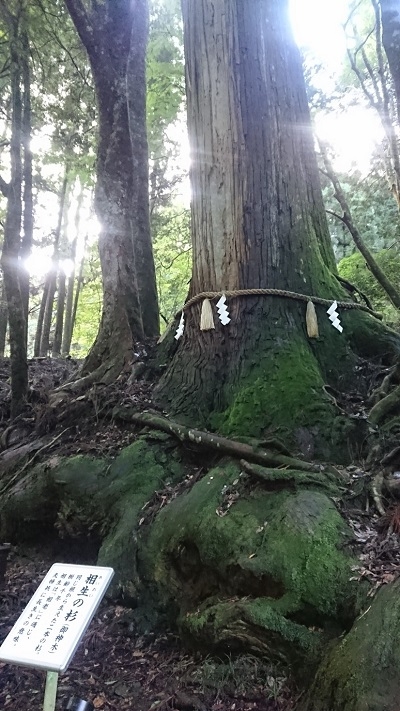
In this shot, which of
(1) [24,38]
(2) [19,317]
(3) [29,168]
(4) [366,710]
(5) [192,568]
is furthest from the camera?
(3) [29,168]

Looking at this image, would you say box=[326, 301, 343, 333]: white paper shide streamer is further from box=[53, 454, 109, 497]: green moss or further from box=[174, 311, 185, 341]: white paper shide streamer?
box=[53, 454, 109, 497]: green moss

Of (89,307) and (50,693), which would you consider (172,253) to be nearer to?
(89,307)

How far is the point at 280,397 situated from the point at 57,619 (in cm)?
225

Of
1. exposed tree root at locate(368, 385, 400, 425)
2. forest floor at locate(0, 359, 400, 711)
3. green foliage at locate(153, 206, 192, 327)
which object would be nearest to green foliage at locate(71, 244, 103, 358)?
green foliage at locate(153, 206, 192, 327)

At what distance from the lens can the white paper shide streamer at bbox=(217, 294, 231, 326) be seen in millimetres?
4492

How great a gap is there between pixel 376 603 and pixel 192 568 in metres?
1.38

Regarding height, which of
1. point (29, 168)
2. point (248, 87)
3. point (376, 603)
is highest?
point (29, 168)

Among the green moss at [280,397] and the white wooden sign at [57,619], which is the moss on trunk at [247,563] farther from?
the white wooden sign at [57,619]

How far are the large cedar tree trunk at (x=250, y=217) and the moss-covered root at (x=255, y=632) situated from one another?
1.57 meters

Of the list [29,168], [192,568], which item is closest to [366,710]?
[192,568]

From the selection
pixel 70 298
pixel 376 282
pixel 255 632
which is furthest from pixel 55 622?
pixel 70 298

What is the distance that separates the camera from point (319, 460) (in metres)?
3.58

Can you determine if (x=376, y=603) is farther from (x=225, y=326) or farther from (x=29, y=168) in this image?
(x=29, y=168)

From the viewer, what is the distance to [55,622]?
2385mm
